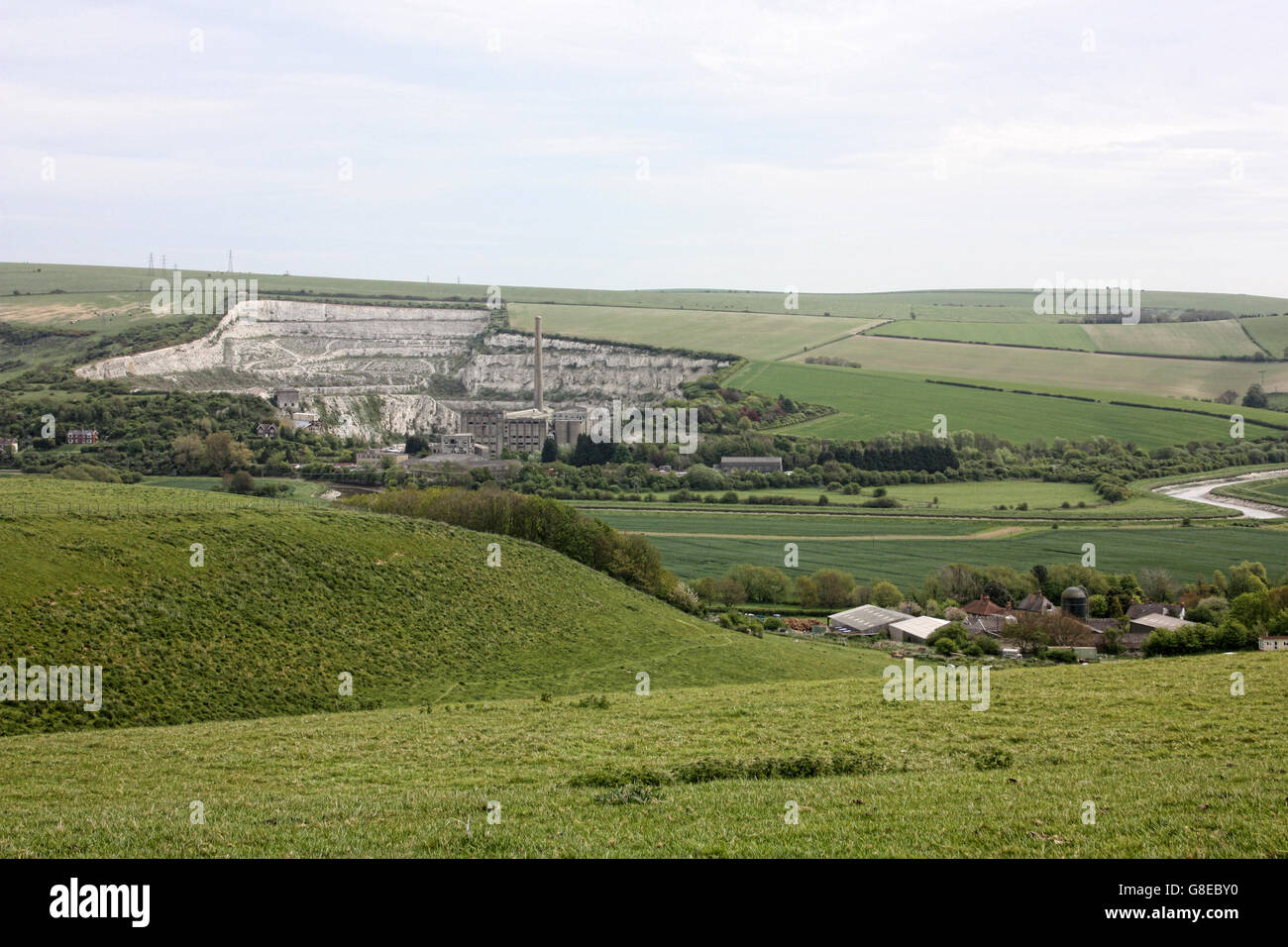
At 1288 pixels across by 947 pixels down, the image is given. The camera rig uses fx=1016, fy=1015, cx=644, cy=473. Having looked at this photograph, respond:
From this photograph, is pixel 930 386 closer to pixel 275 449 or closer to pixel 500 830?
→ pixel 275 449

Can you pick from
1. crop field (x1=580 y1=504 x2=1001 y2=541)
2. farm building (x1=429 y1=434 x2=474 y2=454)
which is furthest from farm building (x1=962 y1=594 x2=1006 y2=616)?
farm building (x1=429 y1=434 x2=474 y2=454)

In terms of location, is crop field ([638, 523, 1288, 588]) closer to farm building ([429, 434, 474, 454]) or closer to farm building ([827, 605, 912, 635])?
farm building ([827, 605, 912, 635])

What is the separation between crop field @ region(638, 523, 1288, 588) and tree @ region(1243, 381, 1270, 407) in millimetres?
59712

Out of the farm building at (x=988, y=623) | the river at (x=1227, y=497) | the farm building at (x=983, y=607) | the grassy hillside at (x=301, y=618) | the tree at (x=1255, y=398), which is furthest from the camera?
the tree at (x=1255, y=398)

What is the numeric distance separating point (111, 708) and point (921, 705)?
21.9 metres

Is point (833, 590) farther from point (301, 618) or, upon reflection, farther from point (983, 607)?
point (301, 618)

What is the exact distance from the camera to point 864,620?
57469 mm

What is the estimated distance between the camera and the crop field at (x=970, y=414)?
12188 centimetres

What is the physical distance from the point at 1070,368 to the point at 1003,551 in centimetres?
9027

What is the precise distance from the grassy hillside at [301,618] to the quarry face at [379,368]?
9484cm

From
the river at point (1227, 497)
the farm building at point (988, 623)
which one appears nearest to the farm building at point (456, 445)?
the river at point (1227, 497)

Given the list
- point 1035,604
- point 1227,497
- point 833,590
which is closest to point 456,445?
point 833,590

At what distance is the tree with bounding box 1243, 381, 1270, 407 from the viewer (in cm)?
13212

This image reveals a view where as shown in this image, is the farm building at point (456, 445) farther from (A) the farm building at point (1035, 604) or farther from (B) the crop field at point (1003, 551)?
(A) the farm building at point (1035, 604)
